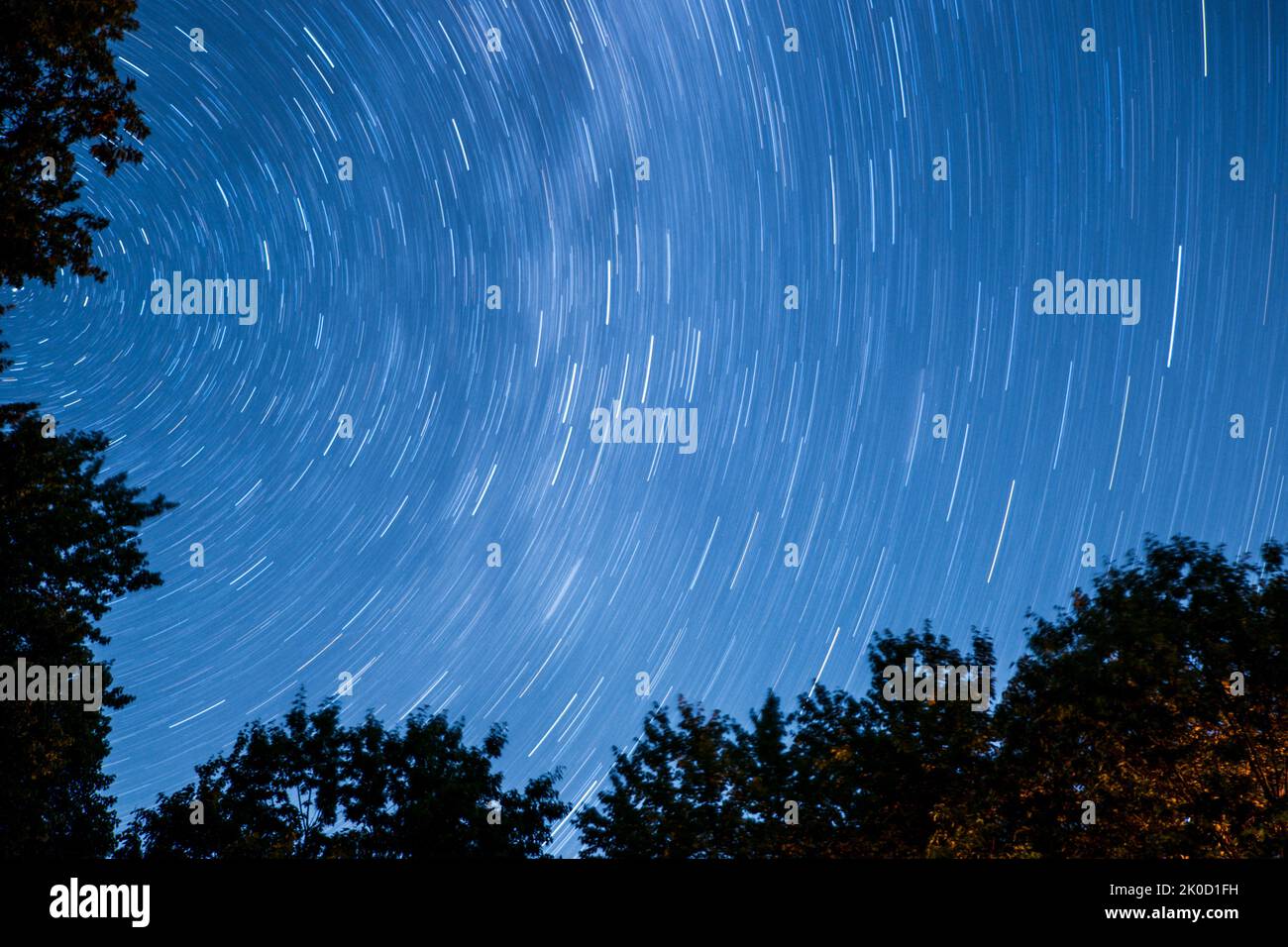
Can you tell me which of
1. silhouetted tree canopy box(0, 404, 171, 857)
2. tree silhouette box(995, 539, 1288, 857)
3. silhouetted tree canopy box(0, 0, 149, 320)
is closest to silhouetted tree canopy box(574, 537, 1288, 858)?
tree silhouette box(995, 539, 1288, 857)

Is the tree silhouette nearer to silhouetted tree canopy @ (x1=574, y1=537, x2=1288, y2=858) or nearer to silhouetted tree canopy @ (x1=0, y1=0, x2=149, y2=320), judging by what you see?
silhouetted tree canopy @ (x1=574, y1=537, x2=1288, y2=858)

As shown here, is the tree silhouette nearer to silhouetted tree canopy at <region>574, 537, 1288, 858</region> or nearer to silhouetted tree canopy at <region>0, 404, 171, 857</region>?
silhouetted tree canopy at <region>574, 537, 1288, 858</region>

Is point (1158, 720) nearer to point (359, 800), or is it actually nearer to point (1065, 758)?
point (1065, 758)

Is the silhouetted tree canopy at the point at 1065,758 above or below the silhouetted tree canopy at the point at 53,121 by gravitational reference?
below

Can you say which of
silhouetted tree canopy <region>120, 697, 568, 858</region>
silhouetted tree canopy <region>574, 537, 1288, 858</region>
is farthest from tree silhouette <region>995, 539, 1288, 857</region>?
silhouetted tree canopy <region>120, 697, 568, 858</region>

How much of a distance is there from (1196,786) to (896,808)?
340 inches

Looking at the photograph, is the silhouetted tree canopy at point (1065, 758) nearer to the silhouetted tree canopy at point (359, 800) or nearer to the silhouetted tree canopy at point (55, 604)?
the silhouetted tree canopy at point (359, 800)

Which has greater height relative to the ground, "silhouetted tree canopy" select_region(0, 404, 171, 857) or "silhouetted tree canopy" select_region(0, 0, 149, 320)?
"silhouetted tree canopy" select_region(0, 0, 149, 320)

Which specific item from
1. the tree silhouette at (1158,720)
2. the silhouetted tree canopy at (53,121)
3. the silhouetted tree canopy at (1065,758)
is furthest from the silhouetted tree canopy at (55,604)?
the tree silhouette at (1158,720)

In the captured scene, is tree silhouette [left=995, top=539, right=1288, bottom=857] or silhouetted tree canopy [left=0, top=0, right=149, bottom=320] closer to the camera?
silhouetted tree canopy [left=0, top=0, right=149, bottom=320]

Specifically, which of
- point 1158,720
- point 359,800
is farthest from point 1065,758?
point 359,800
